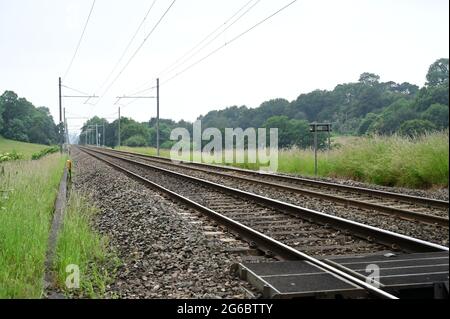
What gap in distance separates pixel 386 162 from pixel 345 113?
33.1 metres

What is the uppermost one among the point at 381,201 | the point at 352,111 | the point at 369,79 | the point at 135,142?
the point at 369,79

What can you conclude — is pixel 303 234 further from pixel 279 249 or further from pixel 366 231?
pixel 279 249

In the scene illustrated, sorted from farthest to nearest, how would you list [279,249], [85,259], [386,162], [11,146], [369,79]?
[369,79]
[11,146]
[386,162]
[279,249]
[85,259]

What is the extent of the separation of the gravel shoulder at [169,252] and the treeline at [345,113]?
275cm

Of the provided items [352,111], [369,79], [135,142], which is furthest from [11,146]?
[135,142]

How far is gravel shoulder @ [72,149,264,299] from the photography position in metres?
4.28

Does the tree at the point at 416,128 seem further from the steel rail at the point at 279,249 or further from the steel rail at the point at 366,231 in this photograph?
the steel rail at the point at 279,249

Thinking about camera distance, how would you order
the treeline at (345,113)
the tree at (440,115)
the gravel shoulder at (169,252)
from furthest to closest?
1. the treeline at (345,113)
2. the gravel shoulder at (169,252)
3. the tree at (440,115)

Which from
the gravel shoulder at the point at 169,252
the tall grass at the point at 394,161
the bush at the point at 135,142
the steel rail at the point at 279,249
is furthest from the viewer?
the bush at the point at 135,142

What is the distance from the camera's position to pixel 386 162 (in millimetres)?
13594

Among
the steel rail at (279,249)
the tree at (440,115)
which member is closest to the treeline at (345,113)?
the tree at (440,115)

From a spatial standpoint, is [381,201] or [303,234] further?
[381,201]

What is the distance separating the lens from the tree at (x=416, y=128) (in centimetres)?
1277

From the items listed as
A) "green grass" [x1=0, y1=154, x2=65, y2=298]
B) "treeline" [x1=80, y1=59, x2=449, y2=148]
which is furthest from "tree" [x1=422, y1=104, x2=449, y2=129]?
"green grass" [x1=0, y1=154, x2=65, y2=298]
